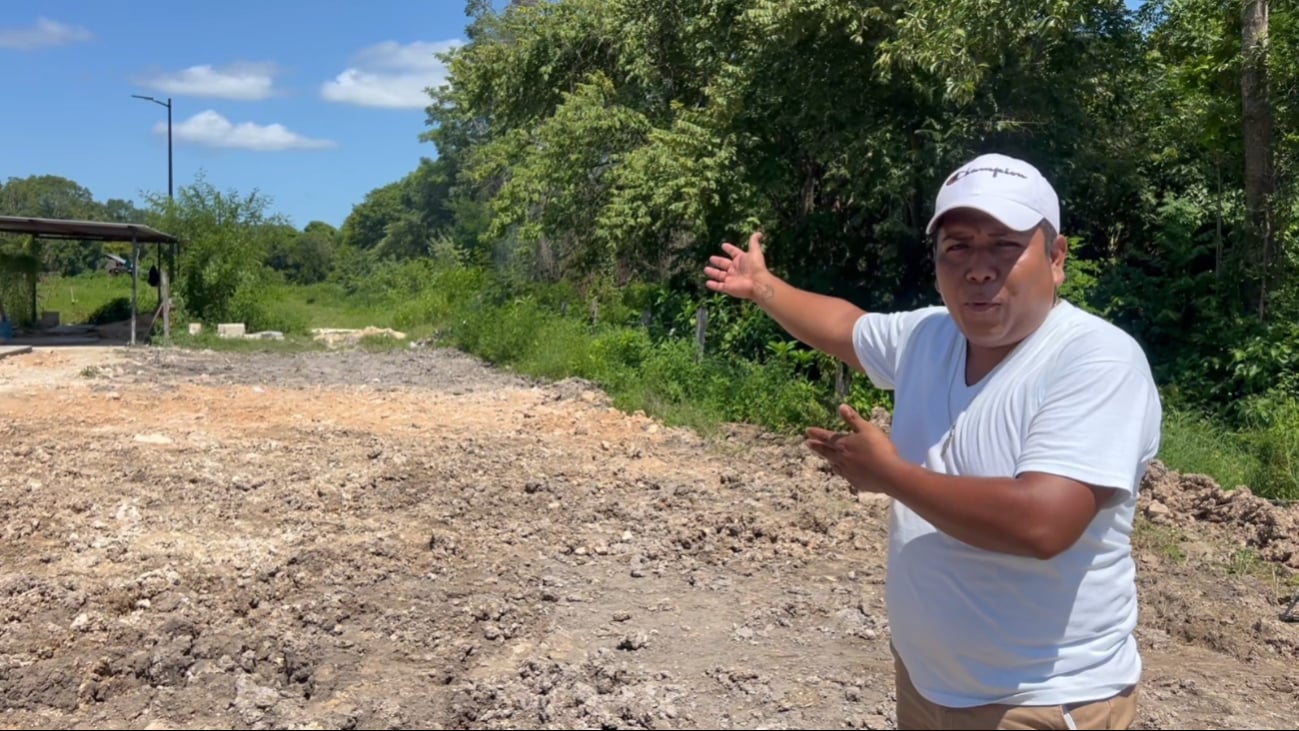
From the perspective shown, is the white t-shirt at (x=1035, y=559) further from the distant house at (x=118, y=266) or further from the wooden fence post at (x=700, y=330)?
the distant house at (x=118, y=266)

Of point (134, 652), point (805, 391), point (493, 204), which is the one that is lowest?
point (134, 652)

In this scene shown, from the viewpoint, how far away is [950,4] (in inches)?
366

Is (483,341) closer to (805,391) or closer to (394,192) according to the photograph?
(805,391)

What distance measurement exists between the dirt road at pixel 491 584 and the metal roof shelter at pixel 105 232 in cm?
961

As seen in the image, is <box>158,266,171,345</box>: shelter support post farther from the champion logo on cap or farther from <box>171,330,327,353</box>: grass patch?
the champion logo on cap

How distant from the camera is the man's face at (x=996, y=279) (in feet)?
5.79

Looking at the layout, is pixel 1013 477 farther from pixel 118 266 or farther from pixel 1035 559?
pixel 118 266

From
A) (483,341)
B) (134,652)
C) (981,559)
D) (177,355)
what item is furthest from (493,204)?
(981,559)

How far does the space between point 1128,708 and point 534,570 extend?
4444mm

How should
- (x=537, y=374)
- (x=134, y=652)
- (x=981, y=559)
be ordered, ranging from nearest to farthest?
1. (x=981, y=559)
2. (x=134, y=652)
3. (x=537, y=374)

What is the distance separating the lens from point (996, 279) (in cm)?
177

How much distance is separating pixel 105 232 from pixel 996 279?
21.2 meters

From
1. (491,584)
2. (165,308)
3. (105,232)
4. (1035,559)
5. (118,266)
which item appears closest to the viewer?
(1035,559)

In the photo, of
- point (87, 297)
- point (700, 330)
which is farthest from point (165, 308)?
point (700, 330)
